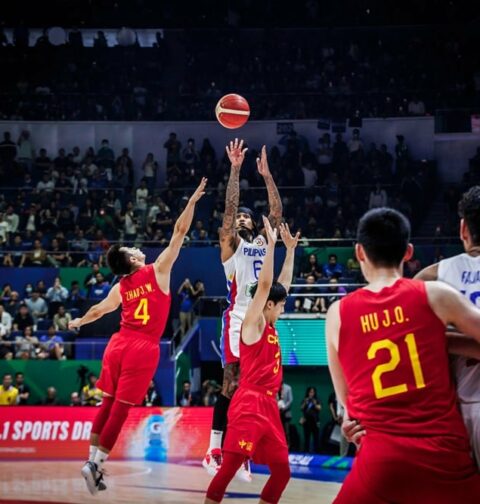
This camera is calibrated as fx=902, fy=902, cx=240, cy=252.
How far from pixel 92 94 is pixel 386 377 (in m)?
25.3

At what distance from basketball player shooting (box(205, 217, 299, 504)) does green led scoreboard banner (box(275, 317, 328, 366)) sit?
33.4 feet

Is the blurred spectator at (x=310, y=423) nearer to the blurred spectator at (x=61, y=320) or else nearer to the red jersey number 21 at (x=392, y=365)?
the blurred spectator at (x=61, y=320)

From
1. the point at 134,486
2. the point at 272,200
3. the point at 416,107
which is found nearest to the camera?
the point at 272,200

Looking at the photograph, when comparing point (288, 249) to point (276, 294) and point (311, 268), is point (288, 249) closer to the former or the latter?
point (276, 294)

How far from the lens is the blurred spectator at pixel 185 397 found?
17506 millimetres

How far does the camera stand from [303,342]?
Result: 58.7ft

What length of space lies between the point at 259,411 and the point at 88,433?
31.7 ft

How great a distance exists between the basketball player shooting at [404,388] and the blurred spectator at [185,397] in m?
13.5

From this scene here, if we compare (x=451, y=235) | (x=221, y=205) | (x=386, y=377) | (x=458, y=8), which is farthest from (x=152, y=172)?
(x=386, y=377)

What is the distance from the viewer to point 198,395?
18.8 metres

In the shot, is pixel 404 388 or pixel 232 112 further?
pixel 232 112

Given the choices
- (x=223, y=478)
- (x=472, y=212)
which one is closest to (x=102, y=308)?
(x=223, y=478)

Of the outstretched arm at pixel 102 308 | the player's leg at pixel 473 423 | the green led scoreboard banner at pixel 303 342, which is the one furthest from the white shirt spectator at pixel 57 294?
the player's leg at pixel 473 423

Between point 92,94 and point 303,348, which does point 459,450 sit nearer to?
point 303,348
